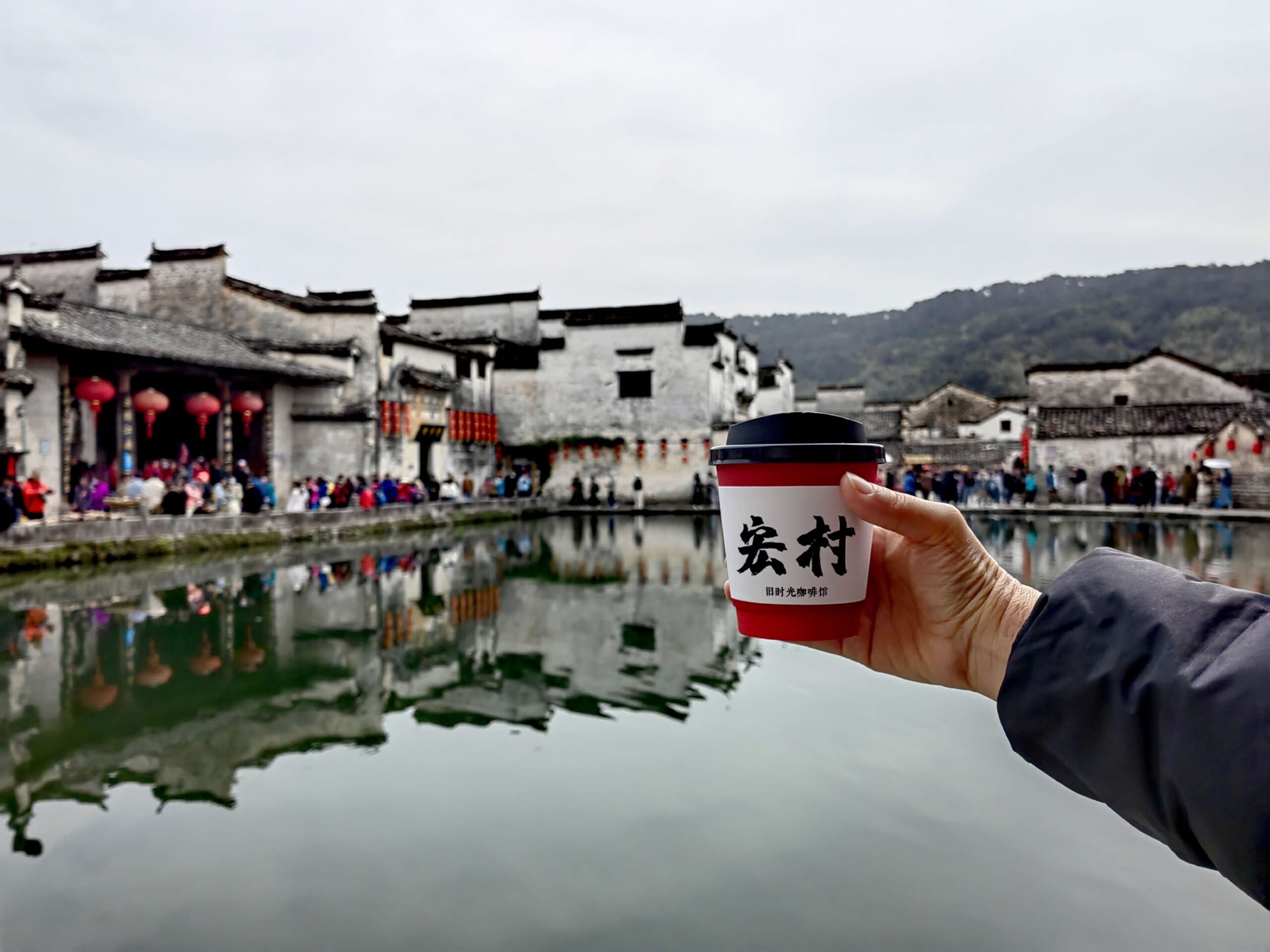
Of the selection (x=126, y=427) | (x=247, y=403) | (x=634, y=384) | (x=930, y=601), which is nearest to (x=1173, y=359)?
(x=634, y=384)

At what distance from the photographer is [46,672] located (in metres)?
7.18

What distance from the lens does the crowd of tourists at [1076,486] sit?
2395 centimetres

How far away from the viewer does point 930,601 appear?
5.64 ft

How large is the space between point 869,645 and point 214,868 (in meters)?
3.54

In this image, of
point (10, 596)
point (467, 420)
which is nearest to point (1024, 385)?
point (467, 420)

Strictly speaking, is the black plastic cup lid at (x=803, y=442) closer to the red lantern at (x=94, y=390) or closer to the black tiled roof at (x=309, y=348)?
the red lantern at (x=94, y=390)

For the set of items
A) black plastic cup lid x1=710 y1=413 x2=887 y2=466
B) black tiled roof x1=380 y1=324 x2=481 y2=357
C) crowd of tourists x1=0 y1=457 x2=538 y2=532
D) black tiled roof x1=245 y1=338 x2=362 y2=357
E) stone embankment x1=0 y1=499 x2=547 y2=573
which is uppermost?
black tiled roof x1=380 y1=324 x2=481 y2=357

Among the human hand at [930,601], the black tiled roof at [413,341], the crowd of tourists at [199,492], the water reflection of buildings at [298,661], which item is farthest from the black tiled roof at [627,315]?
the human hand at [930,601]

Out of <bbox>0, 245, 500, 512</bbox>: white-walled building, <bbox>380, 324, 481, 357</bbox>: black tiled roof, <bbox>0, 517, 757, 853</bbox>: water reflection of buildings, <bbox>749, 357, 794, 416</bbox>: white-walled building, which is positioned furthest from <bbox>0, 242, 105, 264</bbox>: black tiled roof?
<bbox>749, 357, 794, 416</bbox>: white-walled building

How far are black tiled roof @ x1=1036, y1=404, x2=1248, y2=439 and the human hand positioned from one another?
1136 inches

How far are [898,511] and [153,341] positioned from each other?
2070 centimetres

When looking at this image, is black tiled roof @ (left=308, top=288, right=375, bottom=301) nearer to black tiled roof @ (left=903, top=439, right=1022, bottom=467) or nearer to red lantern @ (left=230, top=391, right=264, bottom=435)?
red lantern @ (left=230, top=391, right=264, bottom=435)

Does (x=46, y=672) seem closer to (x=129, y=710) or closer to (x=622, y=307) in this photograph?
(x=129, y=710)

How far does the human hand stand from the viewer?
5.21 ft
